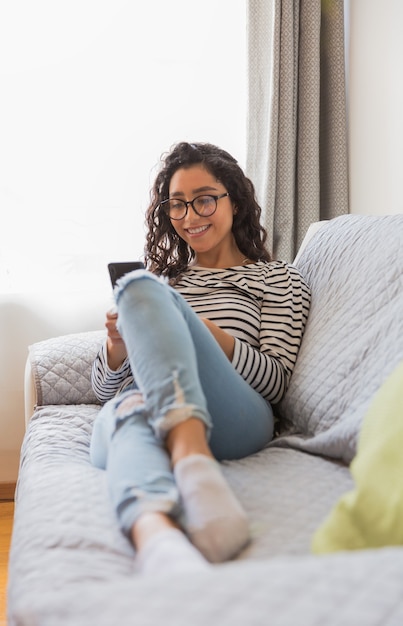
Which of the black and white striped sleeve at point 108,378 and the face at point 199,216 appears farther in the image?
the face at point 199,216

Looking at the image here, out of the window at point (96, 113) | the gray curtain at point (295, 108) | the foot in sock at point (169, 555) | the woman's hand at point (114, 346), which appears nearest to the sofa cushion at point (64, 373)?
the woman's hand at point (114, 346)

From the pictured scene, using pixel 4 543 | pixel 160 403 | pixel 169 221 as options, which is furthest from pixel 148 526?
pixel 4 543

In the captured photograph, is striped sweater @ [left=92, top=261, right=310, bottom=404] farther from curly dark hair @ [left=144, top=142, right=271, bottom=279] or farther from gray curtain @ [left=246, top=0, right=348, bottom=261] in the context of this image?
gray curtain @ [left=246, top=0, right=348, bottom=261]

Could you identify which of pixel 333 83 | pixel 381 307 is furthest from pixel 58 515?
pixel 333 83

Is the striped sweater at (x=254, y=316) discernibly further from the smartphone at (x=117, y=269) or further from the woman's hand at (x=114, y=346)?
the smartphone at (x=117, y=269)

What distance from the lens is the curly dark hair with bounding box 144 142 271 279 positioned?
197cm

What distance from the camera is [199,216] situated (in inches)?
74.9

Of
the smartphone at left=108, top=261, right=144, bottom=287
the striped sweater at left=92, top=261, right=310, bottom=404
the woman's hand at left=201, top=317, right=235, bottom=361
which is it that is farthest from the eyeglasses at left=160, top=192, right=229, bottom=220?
the woman's hand at left=201, top=317, right=235, bottom=361

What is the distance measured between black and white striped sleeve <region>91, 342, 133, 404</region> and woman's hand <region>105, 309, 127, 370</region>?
0.04ft

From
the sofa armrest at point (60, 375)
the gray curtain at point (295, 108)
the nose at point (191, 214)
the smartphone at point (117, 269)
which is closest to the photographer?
the smartphone at point (117, 269)

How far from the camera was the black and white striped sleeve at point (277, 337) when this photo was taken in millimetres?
1622

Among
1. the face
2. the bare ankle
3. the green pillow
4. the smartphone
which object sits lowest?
the bare ankle

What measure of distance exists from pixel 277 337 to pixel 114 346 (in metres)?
0.37

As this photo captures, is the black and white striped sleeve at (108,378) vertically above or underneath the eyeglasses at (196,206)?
underneath
